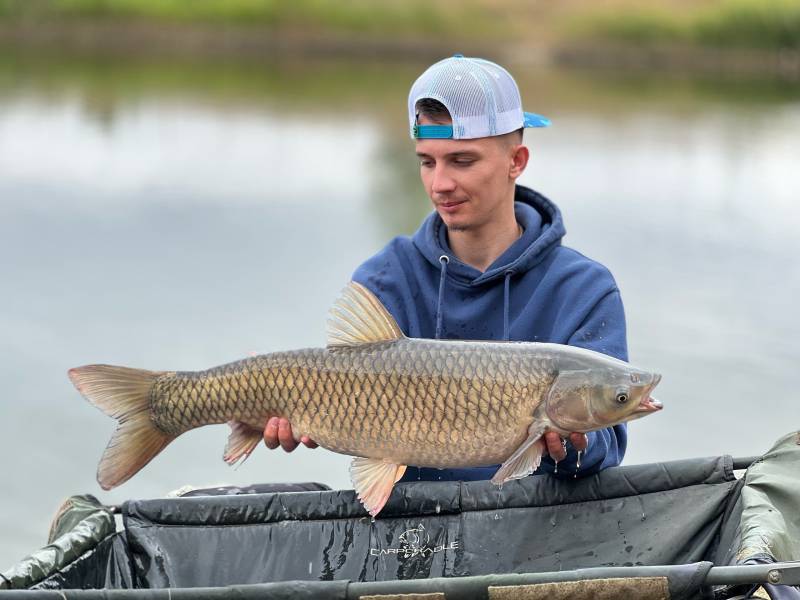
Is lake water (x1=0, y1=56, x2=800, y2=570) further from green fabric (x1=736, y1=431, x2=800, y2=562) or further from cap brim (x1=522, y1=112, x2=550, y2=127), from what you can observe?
green fabric (x1=736, y1=431, x2=800, y2=562)

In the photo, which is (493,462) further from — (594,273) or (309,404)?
(594,273)

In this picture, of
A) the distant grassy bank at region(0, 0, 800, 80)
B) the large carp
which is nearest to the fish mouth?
the large carp

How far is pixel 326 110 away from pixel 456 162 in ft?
31.4

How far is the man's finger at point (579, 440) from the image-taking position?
1.93m

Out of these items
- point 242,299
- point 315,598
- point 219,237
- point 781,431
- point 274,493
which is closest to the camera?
point 315,598

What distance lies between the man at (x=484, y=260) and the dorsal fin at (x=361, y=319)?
0.19 meters

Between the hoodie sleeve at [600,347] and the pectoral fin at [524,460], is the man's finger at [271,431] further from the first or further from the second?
the hoodie sleeve at [600,347]

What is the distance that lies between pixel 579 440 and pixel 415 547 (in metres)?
0.40

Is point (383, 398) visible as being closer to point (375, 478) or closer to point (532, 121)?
point (375, 478)

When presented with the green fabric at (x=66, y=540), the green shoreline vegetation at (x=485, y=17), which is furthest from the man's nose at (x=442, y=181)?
the green shoreline vegetation at (x=485, y=17)

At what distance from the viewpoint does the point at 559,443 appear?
1.93 m

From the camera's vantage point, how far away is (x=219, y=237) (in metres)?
6.94

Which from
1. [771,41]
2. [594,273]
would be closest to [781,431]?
[594,273]

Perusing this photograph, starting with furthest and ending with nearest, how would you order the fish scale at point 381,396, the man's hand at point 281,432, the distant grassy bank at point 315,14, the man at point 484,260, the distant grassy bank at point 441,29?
the distant grassy bank at point 315,14, the distant grassy bank at point 441,29, the man at point 484,260, the man's hand at point 281,432, the fish scale at point 381,396
